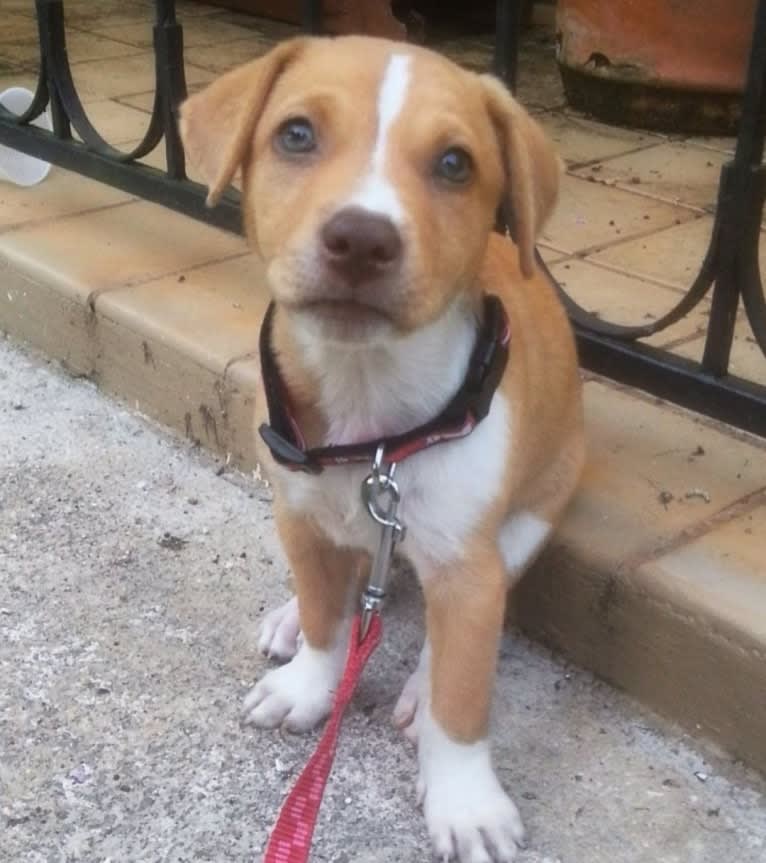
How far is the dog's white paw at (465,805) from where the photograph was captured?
1.98 meters

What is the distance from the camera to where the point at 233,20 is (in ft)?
18.9

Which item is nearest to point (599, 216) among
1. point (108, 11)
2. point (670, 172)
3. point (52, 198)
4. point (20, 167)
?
point (670, 172)

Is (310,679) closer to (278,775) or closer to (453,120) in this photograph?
(278,775)

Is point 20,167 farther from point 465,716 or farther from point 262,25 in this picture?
point 465,716

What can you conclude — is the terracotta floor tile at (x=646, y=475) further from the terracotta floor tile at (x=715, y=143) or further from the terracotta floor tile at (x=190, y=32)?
the terracotta floor tile at (x=190, y=32)

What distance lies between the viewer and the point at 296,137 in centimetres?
181

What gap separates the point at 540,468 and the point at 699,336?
2.93ft

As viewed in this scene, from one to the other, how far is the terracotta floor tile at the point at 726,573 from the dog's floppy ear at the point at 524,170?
1.91ft

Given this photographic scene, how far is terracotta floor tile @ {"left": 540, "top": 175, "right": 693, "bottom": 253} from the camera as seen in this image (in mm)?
3506

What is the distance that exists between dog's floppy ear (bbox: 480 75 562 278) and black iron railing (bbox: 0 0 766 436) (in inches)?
16.9

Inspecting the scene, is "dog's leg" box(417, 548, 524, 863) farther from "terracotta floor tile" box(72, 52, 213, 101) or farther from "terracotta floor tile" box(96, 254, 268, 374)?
"terracotta floor tile" box(72, 52, 213, 101)

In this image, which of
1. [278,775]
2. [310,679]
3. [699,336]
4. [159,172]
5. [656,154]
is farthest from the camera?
[656,154]

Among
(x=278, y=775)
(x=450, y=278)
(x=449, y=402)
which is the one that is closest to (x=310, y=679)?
(x=278, y=775)

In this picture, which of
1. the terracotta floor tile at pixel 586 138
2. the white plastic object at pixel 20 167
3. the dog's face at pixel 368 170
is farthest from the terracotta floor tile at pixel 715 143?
the dog's face at pixel 368 170
